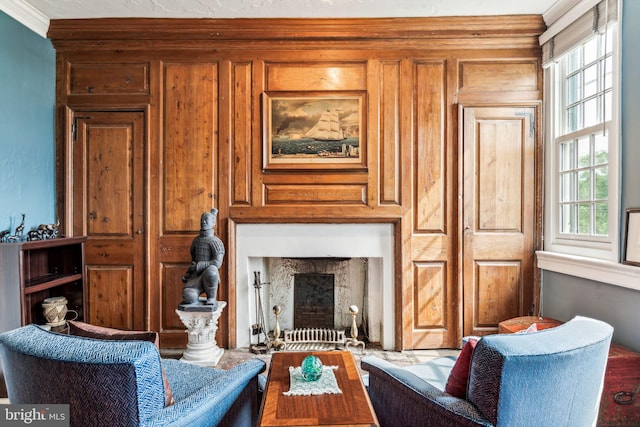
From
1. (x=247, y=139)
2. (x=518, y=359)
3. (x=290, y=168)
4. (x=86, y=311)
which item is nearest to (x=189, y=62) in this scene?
(x=247, y=139)

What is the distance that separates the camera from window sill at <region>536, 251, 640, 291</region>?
2.22 m

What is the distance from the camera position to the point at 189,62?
3217mm

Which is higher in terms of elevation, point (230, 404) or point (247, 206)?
point (247, 206)

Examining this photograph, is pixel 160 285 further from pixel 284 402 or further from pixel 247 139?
pixel 284 402

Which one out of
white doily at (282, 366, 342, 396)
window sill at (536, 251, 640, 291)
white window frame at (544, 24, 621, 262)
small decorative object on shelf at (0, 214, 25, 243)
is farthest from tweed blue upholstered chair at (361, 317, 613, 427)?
small decorative object on shelf at (0, 214, 25, 243)

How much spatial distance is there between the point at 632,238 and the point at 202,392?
267 cm

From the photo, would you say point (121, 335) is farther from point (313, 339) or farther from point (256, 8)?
point (256, 8)

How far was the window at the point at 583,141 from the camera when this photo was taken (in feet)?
8.12

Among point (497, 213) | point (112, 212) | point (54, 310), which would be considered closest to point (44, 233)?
point (112, 212)

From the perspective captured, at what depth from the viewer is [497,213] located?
320 centimetres

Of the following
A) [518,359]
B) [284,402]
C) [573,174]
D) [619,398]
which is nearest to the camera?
[518,359]

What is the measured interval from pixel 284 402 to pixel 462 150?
2.61 meters

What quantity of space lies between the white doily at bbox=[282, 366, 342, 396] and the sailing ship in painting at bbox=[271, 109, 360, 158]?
1.97 m

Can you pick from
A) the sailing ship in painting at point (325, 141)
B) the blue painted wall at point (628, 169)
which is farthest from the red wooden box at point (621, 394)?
the sailing ship in painting at point (325, 141)
